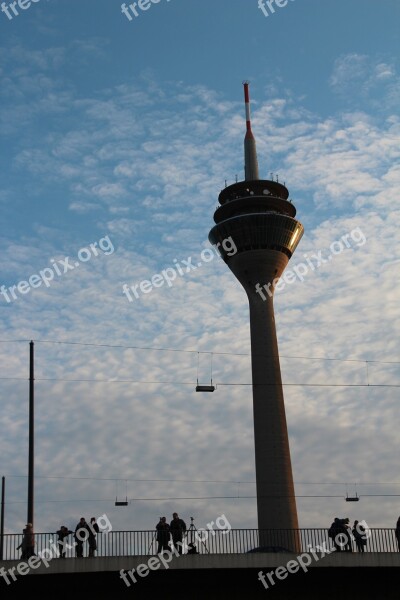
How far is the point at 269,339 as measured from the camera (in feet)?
236

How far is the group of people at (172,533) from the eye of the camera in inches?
1014

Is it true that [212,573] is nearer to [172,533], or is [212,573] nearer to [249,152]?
[172,533]

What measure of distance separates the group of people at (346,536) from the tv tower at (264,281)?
1515 inches

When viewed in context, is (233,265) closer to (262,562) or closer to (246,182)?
(246,182)

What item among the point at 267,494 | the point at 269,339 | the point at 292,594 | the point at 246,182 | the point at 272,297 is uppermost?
the point at 246,182

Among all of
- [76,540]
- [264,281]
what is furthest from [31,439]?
[264,281]

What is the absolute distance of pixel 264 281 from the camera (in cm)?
7550

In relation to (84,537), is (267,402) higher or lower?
higher

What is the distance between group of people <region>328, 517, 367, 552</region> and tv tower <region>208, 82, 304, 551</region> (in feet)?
126

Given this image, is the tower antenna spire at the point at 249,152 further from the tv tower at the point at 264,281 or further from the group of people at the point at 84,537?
the group of people at the point at 84,537

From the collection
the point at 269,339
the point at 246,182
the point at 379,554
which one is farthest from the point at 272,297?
the point at 379,554

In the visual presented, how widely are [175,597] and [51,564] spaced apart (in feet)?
15.8

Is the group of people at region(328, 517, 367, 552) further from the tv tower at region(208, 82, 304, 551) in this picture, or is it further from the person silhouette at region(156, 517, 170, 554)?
the tv tower at region(208, 82, 304, 551)

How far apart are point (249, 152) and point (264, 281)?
18.1 metres
